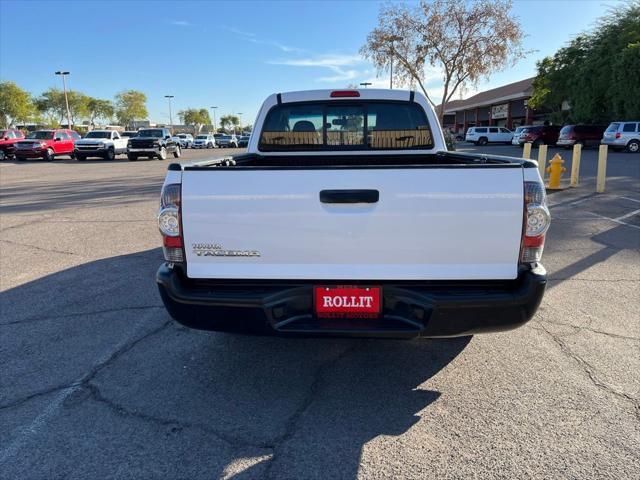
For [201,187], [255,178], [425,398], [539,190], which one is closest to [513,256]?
[539,190]

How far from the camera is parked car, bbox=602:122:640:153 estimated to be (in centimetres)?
2673

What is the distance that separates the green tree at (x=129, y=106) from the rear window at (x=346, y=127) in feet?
396

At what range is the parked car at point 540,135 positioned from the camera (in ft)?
118

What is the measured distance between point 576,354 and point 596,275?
2.42 meters

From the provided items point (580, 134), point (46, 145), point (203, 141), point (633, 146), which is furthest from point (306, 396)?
point (203, 141)

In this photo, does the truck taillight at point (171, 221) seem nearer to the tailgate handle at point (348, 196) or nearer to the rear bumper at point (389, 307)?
the rear bumper at point (389, 307)

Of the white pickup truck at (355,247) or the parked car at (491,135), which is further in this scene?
the parked car at (491,135)

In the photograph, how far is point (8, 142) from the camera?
30.5 m

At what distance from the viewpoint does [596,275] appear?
222 inches

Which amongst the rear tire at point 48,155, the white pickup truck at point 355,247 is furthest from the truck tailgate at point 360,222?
the rear tire at point 48,155

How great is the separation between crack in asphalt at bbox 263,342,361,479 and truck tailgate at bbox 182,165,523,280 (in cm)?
89

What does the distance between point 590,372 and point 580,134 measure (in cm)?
3365

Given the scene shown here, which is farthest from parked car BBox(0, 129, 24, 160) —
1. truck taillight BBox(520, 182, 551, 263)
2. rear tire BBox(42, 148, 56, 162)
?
truck taillight BBox(520, 182, 551, 263)

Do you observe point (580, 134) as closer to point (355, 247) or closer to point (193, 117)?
point (355, 247)
